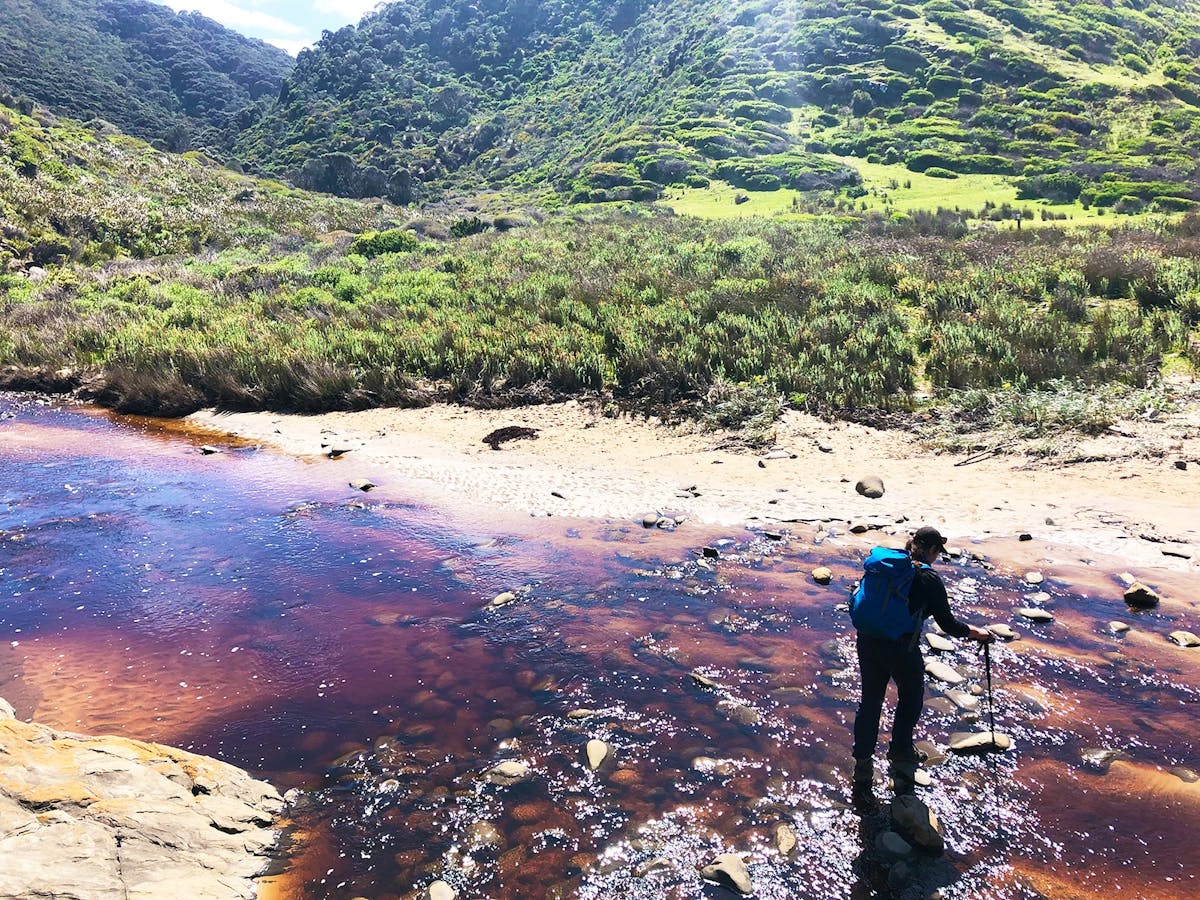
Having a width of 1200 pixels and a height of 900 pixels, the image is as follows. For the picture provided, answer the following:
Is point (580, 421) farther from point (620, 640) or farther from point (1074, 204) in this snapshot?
point (1074, 204)

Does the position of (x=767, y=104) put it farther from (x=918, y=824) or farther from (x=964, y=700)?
(x=918, y=824)

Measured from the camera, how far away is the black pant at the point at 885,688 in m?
4.25

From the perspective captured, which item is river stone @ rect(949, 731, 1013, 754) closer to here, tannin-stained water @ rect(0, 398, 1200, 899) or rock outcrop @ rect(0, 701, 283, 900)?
tannin-stained water @ rect(0, 398, 1200, 899)

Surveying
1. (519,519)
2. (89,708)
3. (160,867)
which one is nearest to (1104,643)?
(519,519)

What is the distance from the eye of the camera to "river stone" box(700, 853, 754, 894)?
11.8ft

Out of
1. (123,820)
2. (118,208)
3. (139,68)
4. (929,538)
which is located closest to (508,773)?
(123,820)

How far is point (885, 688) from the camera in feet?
14.1

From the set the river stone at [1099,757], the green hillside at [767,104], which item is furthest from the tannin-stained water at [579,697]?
the green hillside at [767,104]

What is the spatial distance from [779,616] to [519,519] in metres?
3.64

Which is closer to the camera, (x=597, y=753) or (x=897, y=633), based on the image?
(x=897, y=633)

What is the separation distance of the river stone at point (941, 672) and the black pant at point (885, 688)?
1009 mm

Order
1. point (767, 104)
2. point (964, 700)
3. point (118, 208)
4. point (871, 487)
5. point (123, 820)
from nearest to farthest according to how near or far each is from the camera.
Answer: point (123, 820), point (964, 700), point (871, 487), point (118, 208), point (767, 104)

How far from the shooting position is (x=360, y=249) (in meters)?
29.3

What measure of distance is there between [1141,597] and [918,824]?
11.9ft
